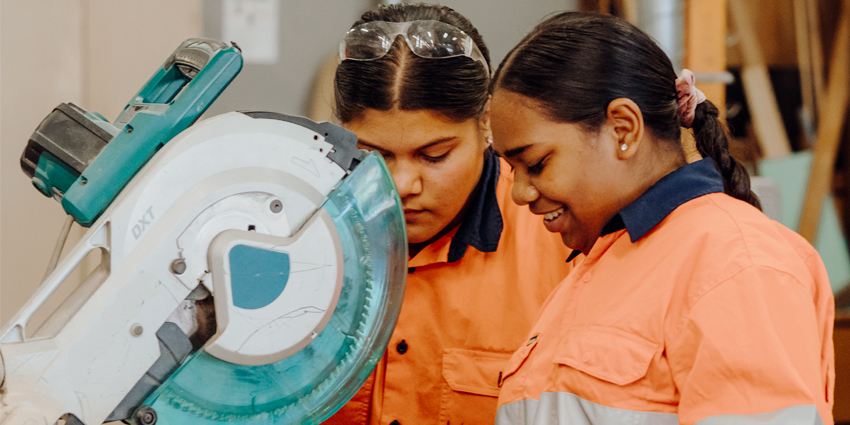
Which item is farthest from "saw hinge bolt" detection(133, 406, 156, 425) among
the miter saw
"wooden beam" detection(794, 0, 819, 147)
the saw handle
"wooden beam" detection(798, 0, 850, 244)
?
"wooden beam" detection(794, 0, 819, 147)

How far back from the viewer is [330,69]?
243cm

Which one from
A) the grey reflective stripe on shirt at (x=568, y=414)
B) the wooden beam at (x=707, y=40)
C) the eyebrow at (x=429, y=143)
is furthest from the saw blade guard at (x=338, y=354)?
the wooden beam at (x=707, y=40)

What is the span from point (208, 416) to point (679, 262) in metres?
0.56

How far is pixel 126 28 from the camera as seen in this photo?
212cm

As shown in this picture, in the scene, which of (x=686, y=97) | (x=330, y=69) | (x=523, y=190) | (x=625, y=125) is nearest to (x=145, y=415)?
(x=523, y=190)

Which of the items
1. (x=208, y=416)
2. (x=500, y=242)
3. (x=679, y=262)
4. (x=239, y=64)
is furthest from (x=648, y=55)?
(x=208, y=416)

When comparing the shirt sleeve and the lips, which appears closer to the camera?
the shirt sleeve

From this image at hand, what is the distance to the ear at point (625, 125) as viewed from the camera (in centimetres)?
91

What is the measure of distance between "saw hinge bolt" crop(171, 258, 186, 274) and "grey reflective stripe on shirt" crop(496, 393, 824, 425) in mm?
482

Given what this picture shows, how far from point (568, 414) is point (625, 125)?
1.31ft

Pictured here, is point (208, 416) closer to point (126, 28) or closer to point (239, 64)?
point (239, 64)

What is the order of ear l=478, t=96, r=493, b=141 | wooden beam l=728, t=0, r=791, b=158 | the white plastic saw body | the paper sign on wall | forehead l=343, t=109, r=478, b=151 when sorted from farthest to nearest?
1. wooden beam l=728, t=0, r=791, b=158
2. the paper sign on wall
3. ear l=478, t=96, r=493, b=141
4. forehead l=343, t=109, r=478, b=151
5. the white plastic saw body

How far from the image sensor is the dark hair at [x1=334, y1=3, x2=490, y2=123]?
3.66 feet

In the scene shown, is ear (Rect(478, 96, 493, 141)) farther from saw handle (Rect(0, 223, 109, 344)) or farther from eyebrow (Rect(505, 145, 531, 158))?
saw handle (Rect(0, 223, 109, 344))
